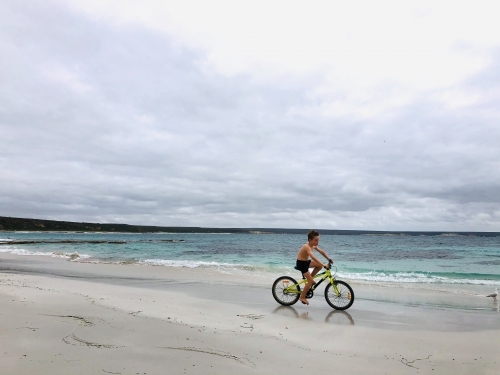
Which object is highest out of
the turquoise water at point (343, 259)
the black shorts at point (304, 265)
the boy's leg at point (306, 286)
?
the black shorts at point (304, 265)

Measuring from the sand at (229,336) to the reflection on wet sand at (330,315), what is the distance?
0.9 inches

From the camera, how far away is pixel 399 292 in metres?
12.0

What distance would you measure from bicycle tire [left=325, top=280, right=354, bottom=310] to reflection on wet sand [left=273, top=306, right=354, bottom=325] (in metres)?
→ 0.29

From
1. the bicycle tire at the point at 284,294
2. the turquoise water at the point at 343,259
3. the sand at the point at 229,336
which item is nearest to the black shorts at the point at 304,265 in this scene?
the bicycle tire at the point at 284,294

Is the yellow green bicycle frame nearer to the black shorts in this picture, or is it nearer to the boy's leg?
the boy's leg

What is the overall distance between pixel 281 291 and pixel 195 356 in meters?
4.97

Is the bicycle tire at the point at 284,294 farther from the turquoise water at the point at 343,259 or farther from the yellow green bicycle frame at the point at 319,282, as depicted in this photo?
the turquoise water at the point at 343,259

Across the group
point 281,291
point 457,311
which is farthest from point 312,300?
point 457,311

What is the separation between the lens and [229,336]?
238 inches

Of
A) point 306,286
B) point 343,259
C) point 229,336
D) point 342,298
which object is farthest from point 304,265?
point 343,259

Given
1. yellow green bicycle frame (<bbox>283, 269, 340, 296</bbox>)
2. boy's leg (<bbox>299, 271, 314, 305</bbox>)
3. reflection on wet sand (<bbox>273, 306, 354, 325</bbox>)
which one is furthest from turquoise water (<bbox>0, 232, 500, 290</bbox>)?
reflection on wet sand (<bbox>273, 306, 354, 325</bbox>)

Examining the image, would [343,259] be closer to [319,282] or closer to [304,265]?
[319,282]

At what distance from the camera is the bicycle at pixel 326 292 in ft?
29.6

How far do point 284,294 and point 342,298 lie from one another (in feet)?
4.85
